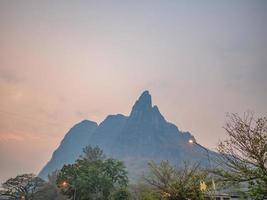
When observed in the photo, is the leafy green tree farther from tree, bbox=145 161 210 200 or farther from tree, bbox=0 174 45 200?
tree, bbox=0 174 45 200

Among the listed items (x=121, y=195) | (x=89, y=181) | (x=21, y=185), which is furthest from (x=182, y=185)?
(x=21, y=185)

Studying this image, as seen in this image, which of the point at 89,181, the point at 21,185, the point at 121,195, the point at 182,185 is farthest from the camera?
the point at 21,185

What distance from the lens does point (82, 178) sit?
5397 centimetres

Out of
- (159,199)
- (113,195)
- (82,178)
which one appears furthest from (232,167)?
(82,178)

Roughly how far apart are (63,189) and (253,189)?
160 feet

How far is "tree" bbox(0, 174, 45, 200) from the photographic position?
80188mm

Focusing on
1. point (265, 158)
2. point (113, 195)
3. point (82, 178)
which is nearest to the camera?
point (265, 158)

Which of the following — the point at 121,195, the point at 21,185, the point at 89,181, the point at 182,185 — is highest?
the point at 21,185

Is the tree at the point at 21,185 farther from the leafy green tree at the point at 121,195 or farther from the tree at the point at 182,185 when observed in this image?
the tree at the point at 182,185

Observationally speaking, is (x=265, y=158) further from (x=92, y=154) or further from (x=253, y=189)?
(x=92, y=154)

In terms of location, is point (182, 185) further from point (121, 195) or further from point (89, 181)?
point (89, 181)

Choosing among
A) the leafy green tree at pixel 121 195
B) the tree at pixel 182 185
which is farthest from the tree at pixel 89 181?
the tree at pixel 182 185

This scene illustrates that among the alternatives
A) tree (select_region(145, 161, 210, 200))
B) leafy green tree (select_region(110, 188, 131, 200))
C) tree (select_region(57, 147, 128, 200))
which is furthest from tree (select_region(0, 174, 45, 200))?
tree (select_region(145, 161, 210, 200))

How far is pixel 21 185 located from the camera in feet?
267
